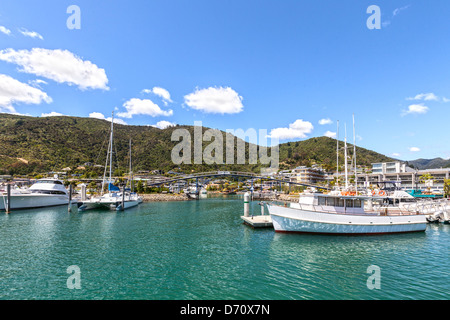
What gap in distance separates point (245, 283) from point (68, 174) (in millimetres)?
105866

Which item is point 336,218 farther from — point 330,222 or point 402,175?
point 402,175

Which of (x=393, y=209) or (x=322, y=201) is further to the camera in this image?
(x=393, y=209)

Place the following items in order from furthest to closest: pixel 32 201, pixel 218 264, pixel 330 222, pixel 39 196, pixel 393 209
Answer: pixel 39 196 → pixel 32 201 → pixel 393 209 → pixel 330 222 → pixel 218 264

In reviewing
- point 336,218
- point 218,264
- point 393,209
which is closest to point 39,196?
point 218,264

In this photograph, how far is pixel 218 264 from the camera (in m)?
14.3

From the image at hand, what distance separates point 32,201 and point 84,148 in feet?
281

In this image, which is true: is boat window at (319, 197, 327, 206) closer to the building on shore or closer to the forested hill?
the forested hill

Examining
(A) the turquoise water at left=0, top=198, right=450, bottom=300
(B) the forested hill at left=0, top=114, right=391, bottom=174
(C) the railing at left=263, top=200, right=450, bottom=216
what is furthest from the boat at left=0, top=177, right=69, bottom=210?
(C) the railing at left=263, top=200, right=450, bottom=216

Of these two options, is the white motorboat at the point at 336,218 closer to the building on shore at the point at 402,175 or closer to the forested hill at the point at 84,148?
the forested hill at the point at 84,148

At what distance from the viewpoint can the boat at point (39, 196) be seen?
4081 centimetres

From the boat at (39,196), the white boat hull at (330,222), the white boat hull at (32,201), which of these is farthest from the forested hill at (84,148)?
the white boat hull at (330,222)

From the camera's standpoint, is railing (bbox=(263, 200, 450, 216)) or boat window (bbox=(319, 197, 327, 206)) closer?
railing (bbox=(263, 200, 450, 216))

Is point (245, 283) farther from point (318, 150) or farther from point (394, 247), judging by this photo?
point (318, 150)

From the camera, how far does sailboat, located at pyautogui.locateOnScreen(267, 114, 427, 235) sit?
22047 millimetres
